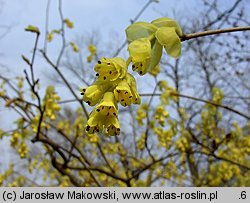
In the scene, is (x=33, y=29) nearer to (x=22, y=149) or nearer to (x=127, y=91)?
(x=22, y=149)

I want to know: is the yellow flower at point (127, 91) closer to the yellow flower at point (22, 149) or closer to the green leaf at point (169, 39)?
the green leaf at point (169, 39)

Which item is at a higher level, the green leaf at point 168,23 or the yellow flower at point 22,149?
the yellow flower at point 22,149

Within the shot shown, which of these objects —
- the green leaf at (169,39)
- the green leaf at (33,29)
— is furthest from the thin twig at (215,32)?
the green leaf at (33,29)

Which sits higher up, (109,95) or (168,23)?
(168,23)

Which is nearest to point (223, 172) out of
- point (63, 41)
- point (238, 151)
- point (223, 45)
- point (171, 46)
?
point (238, 151)

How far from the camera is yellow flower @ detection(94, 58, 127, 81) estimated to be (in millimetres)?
738

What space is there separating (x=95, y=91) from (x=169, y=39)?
248 millimetres

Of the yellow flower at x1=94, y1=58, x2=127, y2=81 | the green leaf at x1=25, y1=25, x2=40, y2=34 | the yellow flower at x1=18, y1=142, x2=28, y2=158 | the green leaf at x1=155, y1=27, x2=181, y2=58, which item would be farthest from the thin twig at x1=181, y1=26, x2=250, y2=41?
the yellow flower at x1=18, y1=142, x2=28, y2=158

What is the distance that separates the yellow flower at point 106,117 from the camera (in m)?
0.71

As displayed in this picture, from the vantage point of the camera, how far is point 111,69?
761 mm

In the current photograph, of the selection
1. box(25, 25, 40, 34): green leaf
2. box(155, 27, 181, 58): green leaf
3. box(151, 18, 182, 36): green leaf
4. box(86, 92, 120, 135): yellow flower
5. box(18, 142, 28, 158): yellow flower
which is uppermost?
box(25, 25, 40, 34): green leaf

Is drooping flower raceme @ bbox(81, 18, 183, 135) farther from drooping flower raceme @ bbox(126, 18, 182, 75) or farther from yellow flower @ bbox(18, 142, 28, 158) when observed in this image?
yellow flower @ bbox(18, 142, 28, 158)

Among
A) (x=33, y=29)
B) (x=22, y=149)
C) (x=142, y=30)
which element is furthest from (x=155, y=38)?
(x=22, y=149)
